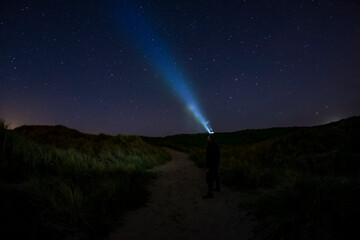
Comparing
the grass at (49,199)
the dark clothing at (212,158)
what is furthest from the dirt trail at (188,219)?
the dark clothing at (212,158)

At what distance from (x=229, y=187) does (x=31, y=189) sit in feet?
19.9

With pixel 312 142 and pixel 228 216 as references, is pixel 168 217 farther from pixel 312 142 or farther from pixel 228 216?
pixel 312 142

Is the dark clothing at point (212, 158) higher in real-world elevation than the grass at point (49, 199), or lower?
higher

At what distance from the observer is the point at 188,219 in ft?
13.7

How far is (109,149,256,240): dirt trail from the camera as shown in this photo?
136 inches

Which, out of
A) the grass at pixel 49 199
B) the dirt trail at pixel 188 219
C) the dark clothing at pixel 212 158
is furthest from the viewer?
the dark clothing at pixel 212 158

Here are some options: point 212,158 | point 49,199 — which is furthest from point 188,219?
point 49,199

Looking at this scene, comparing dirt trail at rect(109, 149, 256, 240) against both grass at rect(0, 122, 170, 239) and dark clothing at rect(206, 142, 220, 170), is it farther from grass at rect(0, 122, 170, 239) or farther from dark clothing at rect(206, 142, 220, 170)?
dark clothing at rect(206, 142, 220, 170)

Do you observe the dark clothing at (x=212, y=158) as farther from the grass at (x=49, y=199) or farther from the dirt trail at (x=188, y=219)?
the grass at (x=49, y=199)

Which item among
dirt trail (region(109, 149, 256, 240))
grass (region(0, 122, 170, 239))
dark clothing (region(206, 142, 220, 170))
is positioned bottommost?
dirt trail (region(109, 149, 256, 240))

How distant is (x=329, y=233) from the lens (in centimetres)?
261

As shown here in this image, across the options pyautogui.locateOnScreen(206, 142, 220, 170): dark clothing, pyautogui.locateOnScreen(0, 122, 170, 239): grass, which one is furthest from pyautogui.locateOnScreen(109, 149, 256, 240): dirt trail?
pyautogui.locateOnScreen(206, 142, 220, 170): dark clothing

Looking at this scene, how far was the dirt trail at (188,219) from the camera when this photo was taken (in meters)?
3.45

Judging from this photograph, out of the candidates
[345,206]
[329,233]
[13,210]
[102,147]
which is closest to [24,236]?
[13,210]
